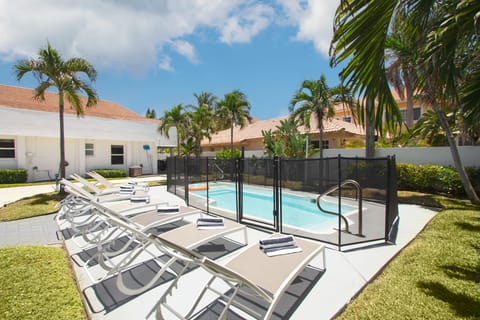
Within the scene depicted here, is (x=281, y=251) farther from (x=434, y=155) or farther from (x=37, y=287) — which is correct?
(x=434, y=155)

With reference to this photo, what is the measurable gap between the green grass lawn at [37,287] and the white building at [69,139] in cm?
1730

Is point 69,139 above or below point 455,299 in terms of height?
above

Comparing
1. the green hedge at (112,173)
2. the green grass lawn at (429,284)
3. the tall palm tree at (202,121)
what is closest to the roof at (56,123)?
the green hedge at (112,173)

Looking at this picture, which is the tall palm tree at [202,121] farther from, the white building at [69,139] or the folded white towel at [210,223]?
the folded white towel at [210,223]

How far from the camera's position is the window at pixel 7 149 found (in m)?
17.7

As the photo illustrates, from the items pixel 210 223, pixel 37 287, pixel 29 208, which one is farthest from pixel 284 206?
pixel 29 208

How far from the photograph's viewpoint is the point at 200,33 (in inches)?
536

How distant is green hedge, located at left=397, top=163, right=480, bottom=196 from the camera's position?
10977mm

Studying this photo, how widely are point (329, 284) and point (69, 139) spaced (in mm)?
23079

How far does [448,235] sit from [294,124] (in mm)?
12585

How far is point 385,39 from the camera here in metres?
2.78

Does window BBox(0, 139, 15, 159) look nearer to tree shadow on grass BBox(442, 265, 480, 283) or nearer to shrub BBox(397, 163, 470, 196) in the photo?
tree shadow on grass BBox(442, 265, 480, 283)

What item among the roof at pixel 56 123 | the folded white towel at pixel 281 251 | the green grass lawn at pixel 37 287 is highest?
the roof at pixel 56 123

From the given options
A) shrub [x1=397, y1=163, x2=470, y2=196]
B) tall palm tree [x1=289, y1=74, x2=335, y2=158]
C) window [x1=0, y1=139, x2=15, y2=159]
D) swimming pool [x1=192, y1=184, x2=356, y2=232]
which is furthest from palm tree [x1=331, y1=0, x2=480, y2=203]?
window [x1=0, y1=139, x2=15, y2=159]
